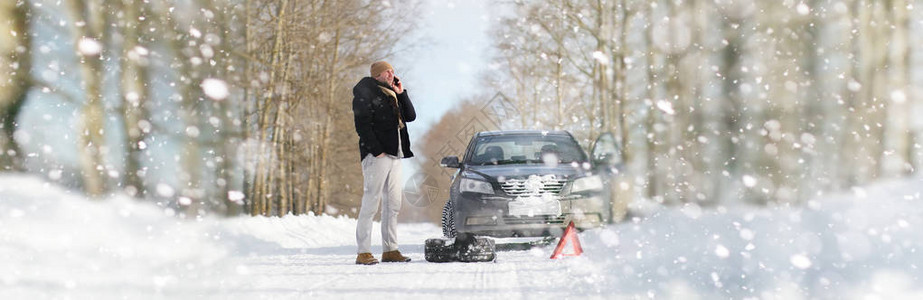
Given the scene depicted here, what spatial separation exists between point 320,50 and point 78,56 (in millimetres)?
10719

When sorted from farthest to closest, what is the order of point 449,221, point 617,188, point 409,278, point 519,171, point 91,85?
point 617,188
point 91,85
point 449,221
point 519,171
point 409,278

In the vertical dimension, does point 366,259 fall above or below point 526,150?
below

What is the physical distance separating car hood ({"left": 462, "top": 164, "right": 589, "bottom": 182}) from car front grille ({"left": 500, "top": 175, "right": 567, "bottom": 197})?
0.21 ft

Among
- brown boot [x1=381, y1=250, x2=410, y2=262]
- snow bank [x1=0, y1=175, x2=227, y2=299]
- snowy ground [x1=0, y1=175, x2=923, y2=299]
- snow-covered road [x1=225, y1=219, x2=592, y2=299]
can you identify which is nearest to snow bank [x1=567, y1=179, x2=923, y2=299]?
snowy ground [x1=0, y1=175, x2=923, y2=299]

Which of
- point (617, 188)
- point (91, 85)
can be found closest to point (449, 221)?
point (91, 85)

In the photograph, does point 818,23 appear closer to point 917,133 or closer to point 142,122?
point 917,133

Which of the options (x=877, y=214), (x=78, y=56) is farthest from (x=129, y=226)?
(x=877, y=214)

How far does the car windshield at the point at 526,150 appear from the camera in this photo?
9.45 metres

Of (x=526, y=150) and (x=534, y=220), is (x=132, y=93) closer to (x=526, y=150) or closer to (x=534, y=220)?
(x=526, y=150)

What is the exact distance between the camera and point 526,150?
1000 centimetres

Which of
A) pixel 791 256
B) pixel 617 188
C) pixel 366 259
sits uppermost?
pixel 617 188

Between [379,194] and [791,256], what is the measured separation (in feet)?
12.8

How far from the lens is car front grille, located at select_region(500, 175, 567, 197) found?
834cm

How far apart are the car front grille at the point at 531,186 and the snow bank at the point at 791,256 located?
1.51m
